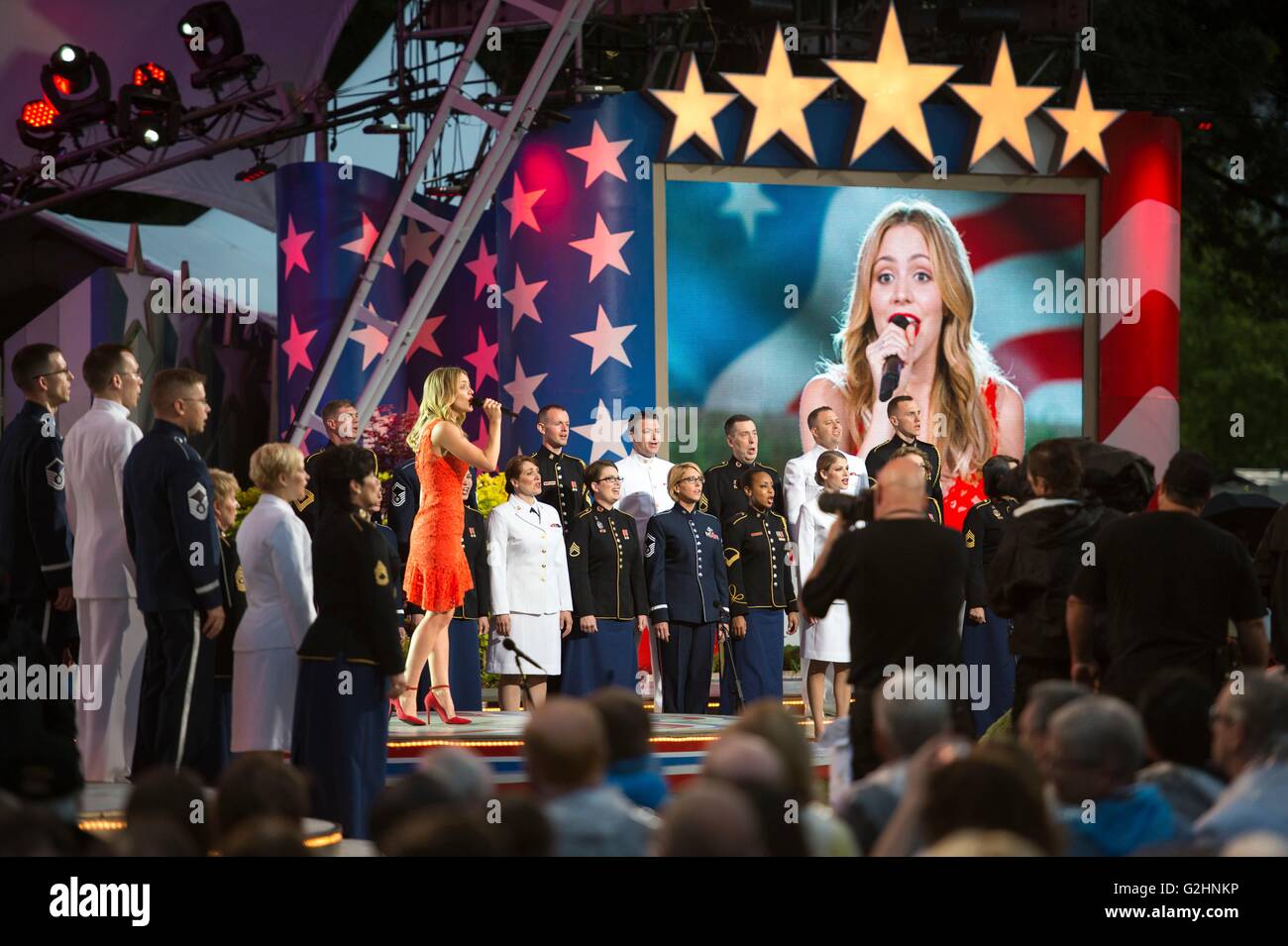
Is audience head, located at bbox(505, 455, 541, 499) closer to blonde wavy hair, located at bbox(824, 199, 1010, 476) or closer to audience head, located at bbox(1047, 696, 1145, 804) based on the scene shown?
blonde wavy hair, located at bbox(824, 199, 1010, 476)

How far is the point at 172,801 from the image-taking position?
3934mm

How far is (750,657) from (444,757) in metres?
7.01

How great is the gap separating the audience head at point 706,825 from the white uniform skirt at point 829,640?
704 cm

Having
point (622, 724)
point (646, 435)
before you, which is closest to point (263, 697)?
point (622, 724)

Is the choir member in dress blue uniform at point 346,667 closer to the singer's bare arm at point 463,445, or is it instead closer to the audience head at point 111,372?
the audience head at point 111,372

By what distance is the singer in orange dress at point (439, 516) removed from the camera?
28.9 feet

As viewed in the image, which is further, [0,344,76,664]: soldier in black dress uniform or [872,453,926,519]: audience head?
[0,344,76,664]: soldier in black dress uniform

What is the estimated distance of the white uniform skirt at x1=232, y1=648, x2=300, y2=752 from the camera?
679 cm

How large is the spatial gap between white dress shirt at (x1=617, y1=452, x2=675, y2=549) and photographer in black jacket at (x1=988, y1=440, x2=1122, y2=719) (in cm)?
505

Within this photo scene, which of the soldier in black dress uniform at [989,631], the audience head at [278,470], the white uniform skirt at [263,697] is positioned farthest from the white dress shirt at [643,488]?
the white uniform skirt at [263,697]

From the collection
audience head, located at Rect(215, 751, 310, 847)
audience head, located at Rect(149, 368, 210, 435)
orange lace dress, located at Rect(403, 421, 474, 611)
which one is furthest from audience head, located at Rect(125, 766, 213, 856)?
orange lace dress, located at Rect(403, 421, 474, 611)

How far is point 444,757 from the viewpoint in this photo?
164 inches

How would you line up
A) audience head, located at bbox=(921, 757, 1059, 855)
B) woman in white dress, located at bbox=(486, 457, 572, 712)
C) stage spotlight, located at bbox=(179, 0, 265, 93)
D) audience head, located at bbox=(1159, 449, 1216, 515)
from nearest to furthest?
audience head, located at bbox=(921, 757, 1059, 855)
audience head, located at bbox=(1159, 449, 1216, 515)
woman in white dress, located at bbox=(486, 457, 572, 712)
stage spotlight, located at bbox=(179, 0, 265, 93)

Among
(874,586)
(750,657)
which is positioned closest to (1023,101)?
(750,657)
